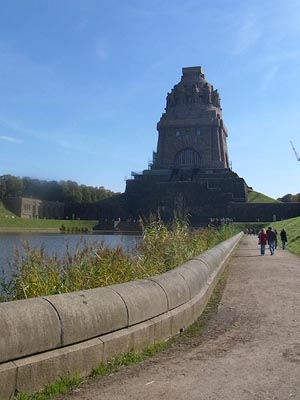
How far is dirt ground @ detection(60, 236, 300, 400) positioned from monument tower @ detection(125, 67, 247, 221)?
7574 centimetres

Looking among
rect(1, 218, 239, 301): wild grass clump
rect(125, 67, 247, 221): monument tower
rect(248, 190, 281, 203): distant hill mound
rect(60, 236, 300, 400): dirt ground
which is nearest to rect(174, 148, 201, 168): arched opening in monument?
rect(125, 67, 247, 221): monument tower

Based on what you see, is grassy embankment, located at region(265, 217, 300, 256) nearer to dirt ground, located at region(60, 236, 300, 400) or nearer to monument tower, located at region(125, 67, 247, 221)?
dirt ground, located at region(60, 236, 300, 400)

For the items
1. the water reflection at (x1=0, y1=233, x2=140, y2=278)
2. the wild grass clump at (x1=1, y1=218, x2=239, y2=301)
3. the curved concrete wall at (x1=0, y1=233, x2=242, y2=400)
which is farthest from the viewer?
the water reflection at (x1=0, y1=233, x2=140, y2=278)

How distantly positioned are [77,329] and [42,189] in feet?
352

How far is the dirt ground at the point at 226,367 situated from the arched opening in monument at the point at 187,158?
299 ft

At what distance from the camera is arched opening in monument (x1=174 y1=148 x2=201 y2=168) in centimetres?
9903

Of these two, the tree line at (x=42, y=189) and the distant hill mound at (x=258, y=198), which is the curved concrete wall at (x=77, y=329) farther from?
the tree line at (x=42, y=189)

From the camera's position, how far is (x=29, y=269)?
7098 millimetres

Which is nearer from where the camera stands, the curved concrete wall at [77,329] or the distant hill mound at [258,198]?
the curved concrete wall at [77,329]

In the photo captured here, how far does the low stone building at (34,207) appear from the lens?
303 feet

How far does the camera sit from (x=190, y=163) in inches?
3898

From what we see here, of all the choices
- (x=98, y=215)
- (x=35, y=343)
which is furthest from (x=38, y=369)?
(x=98, y=215)

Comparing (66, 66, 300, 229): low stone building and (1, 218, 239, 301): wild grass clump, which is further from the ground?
(66, 66, 300, 229): low stone building

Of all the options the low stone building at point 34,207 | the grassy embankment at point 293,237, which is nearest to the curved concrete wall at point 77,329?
the grassy embankment at point 293,237
